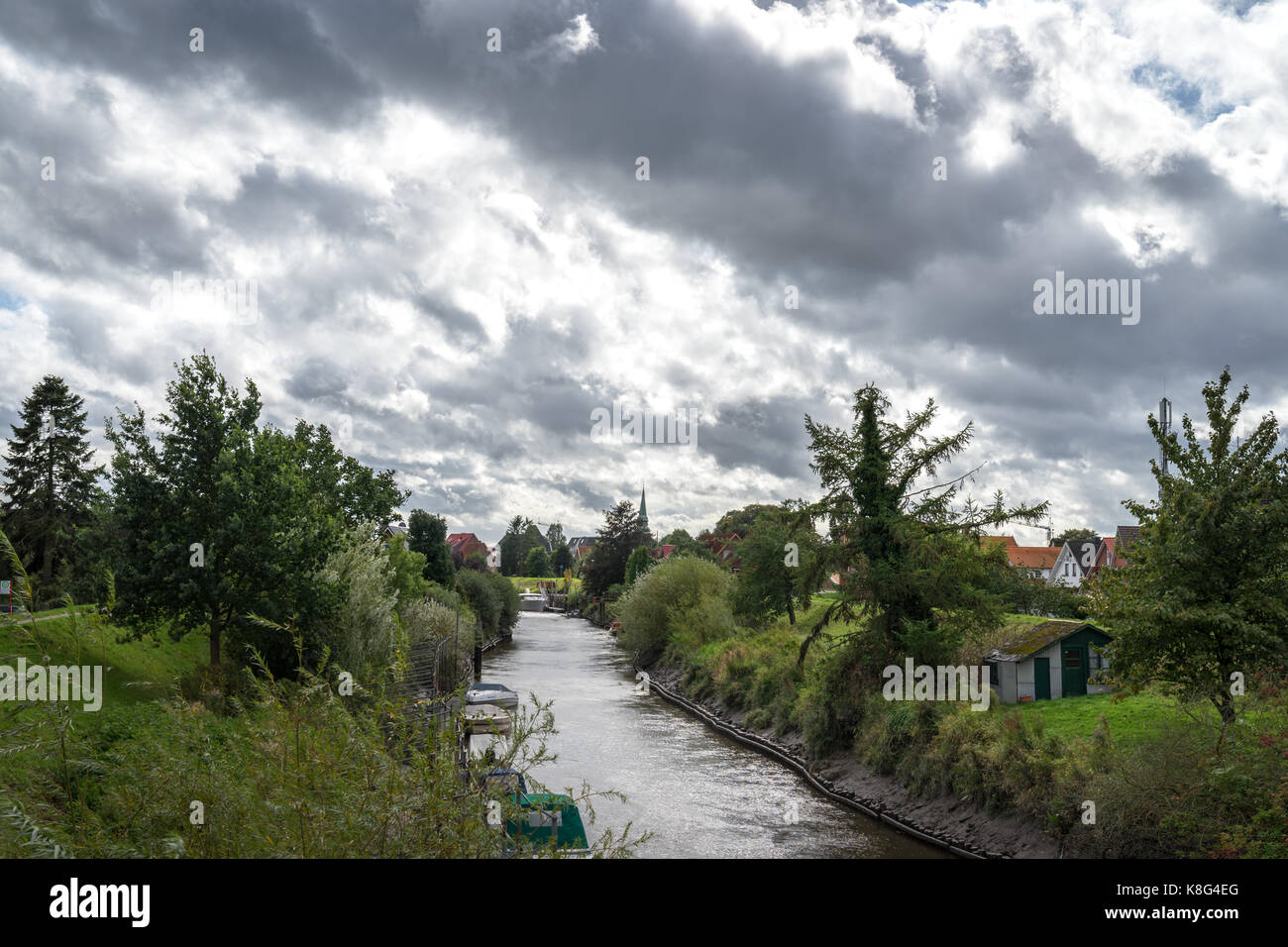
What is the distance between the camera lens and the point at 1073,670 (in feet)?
86.9

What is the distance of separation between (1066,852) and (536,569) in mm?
161024

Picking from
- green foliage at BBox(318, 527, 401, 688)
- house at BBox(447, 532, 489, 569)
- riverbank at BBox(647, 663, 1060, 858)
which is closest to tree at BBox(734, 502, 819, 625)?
riverbank at BBox(647, 663, 1060, 858)

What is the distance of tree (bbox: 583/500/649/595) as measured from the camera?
320 feet

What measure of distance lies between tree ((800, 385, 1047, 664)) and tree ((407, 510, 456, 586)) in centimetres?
4317

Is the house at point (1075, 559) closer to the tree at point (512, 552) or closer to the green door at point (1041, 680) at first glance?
the green door at point (1041, 680)

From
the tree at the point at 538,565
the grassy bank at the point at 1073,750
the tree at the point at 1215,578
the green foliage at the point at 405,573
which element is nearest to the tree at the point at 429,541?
the green foliage at the point at 405,573

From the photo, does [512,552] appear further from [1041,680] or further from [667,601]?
[1041,680]

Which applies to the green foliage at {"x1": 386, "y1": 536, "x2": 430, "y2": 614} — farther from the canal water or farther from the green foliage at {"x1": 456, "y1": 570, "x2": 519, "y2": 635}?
the green foliage at {"x1": 456, "y1": 570, "x2": 519, "y2": 635}

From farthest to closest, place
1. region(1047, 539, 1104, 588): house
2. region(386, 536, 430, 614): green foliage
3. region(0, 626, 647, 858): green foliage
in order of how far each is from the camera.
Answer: region(1047, 539, 1104, 588): house < region(386, 536, 430, 614): green foliage < region(0, 626, 647, 858): green foliage

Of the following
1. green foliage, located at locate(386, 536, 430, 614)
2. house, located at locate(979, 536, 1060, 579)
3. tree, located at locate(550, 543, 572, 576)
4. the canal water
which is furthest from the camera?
tree, located at locate(550, 543, 572, 576)

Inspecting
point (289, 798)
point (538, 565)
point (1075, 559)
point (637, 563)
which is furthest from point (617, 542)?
point (289, 798)

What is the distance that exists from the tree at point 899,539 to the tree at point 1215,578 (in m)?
9.33

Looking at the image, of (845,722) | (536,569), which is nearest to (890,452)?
(845,722)
